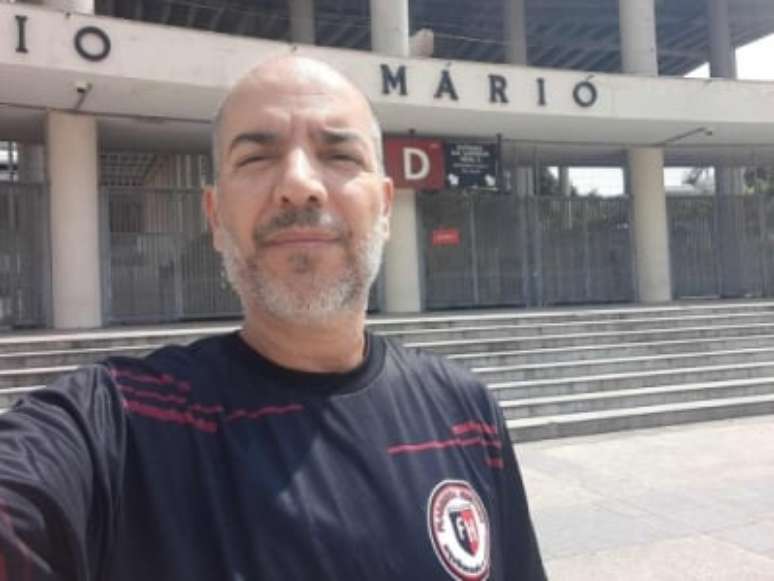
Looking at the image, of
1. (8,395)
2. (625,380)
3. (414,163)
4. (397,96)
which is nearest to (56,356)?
(8,395)

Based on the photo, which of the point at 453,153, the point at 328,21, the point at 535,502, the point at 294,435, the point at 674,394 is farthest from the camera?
the point at 328,21

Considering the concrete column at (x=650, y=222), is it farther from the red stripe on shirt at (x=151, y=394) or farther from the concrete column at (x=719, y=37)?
the red stripe on shirt at (x=151, y=394)

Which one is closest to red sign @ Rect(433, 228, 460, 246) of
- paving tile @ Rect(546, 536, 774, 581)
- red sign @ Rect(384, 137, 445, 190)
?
red sign @ Rect(384, 137, 445, 190)

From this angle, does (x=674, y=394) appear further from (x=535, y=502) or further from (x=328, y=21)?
(x=328, y=21)

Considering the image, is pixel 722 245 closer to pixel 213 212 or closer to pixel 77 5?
pixel 77 5

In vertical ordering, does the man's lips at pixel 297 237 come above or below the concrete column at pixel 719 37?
below

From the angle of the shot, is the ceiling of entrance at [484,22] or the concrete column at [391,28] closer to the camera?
the concrete column at [391,28]

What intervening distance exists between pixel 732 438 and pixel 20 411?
7.60 metres

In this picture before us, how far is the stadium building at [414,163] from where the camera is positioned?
1036cm

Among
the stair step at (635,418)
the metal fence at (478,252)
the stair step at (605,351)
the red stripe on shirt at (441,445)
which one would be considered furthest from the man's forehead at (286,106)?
the metal fence at (478,252)

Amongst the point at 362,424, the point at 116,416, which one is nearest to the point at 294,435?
the point at 362,424

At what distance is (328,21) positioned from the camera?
65.7 feet

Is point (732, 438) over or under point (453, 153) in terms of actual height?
under

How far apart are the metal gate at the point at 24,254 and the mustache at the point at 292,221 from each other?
11042 millimetres
